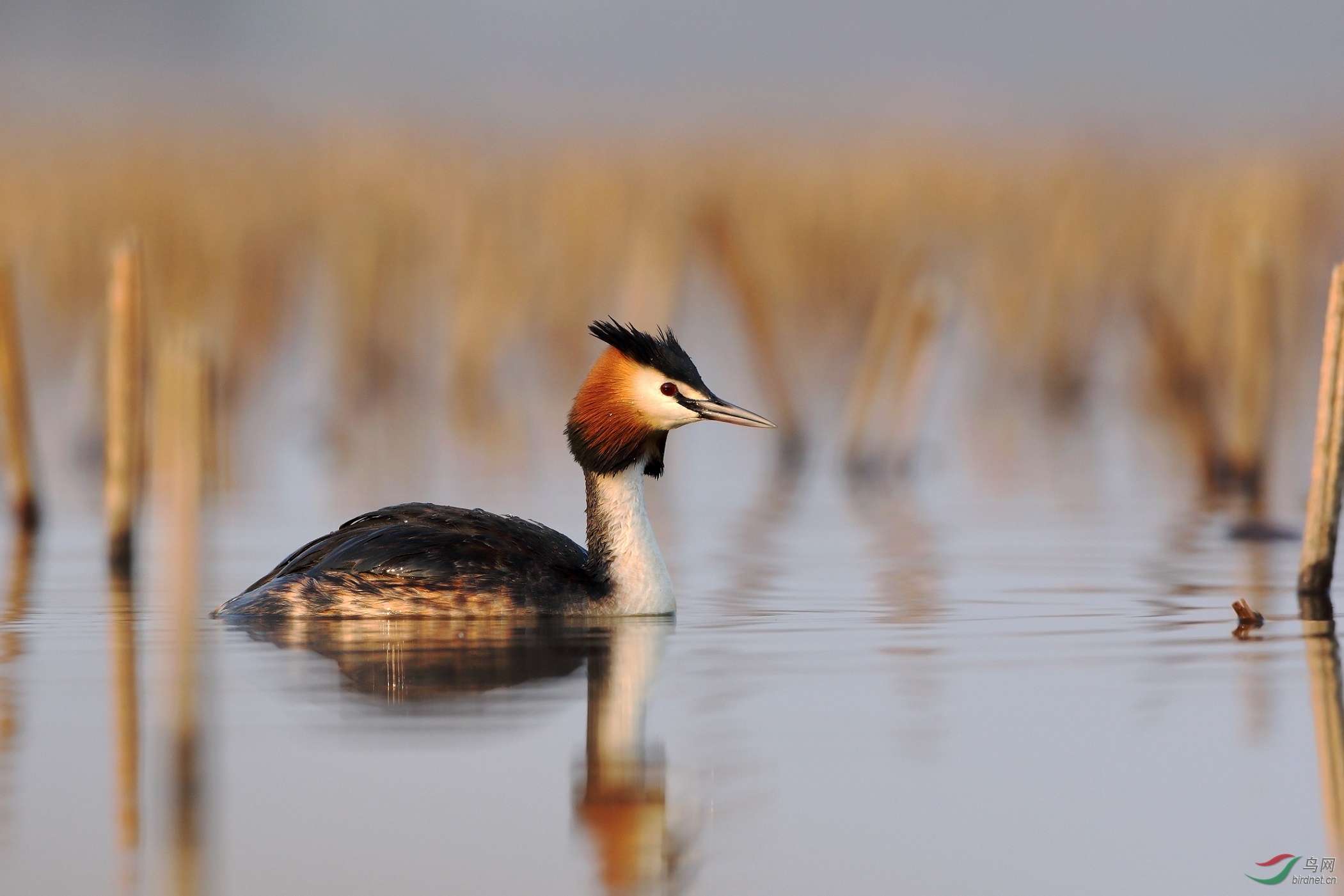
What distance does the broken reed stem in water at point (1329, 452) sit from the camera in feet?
25.3

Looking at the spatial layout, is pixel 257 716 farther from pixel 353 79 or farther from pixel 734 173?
pixel 353 79

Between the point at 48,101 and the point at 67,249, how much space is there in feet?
201

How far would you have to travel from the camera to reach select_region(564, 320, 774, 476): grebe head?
835 cm

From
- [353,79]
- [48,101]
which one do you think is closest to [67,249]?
[48,101]

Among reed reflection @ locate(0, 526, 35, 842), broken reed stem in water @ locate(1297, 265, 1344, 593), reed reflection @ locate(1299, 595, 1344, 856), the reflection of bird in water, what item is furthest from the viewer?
broken reed stem in water @ locate(1297, 265, 1344, 593)

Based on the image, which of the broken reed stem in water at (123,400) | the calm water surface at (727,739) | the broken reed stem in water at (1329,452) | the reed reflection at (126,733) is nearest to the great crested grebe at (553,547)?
the calm water surface at (727,739)

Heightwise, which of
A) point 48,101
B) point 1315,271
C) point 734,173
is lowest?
point 1315,271

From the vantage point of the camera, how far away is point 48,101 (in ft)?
256

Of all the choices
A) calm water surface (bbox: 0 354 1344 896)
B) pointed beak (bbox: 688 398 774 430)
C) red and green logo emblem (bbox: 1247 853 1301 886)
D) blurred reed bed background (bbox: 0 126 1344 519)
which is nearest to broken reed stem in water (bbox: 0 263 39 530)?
calm water surface (bbox: 0 354 1344 896)

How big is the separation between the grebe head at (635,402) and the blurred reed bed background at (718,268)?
5257 mm

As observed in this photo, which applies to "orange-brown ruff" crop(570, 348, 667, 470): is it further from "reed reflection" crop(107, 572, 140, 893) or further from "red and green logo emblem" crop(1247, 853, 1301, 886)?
"red and green logo emblem" crop(1247, 853, 1301, 886)
